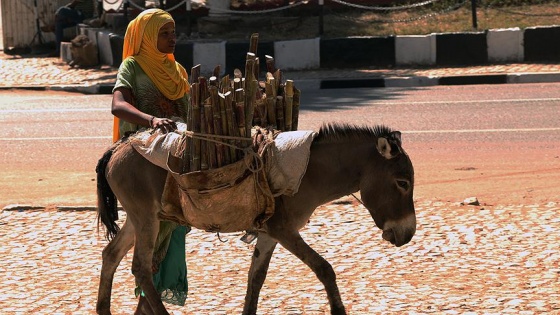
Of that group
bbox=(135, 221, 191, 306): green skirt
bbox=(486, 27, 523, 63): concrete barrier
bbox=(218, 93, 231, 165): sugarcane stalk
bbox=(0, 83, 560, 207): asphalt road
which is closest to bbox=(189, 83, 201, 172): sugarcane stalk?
bbox=(218, 93, 231, 165): sugarcane stalk

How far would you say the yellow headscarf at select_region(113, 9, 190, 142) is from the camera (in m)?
6.52

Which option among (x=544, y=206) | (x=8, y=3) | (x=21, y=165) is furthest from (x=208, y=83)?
(x=8, y=3)

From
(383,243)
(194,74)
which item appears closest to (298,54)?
(383,243)

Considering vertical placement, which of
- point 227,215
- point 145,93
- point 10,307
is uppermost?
point 145,93

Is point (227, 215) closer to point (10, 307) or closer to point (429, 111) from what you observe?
point (10, 307)

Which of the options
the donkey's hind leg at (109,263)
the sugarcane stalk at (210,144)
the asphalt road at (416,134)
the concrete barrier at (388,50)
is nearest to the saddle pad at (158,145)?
the sugarcane stalk at (210,144)

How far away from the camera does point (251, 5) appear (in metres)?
20.4

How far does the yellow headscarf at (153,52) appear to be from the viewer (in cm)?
652

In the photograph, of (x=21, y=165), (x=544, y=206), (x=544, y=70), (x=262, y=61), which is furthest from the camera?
(x=262, y=61)

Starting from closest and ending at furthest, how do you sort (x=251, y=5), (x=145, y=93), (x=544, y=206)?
(x=145, y=93), (x=544, y=206), (x=251, y=5)

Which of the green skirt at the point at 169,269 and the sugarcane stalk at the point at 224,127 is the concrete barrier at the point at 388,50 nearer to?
the green skirt at the point at 169,269

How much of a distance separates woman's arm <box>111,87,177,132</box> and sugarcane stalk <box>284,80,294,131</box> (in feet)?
1.99

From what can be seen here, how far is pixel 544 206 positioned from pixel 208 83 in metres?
4.06

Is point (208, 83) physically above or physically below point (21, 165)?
above
